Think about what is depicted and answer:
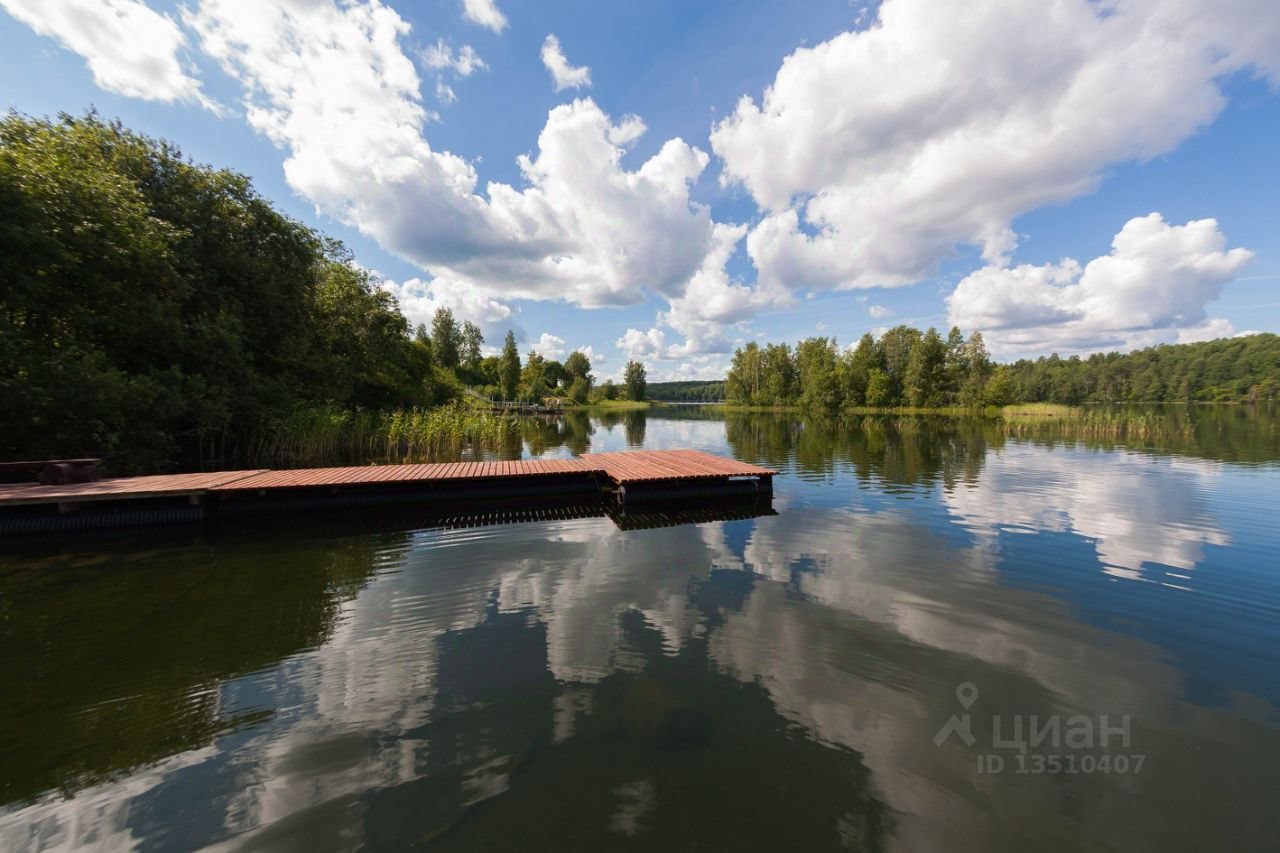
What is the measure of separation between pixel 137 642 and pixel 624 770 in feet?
22.0

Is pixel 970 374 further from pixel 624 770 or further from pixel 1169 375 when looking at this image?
pixel 1169 375

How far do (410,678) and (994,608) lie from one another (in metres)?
8.36

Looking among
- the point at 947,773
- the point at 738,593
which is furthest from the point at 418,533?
the point at 947,773

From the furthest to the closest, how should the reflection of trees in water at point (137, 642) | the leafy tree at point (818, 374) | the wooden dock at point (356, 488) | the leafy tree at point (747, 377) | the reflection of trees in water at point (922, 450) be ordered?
1. the leafy tree at point (747, 377)
2. the leafy tree at point (818, 374)
3. the reflection of trees in water at point (922, 450)
4. the wooden dock at point (356, 488)
5. the reflection of trees in water at point (137, 642)

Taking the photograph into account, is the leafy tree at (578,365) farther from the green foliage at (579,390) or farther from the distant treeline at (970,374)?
the distant treeline at (970,374)

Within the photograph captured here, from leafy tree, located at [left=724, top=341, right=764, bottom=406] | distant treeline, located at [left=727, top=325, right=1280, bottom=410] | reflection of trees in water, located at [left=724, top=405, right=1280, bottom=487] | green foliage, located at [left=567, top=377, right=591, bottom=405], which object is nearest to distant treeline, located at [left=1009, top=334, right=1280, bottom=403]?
distant treeline, located at [left=727, top=325, right=1280, bottom=410]

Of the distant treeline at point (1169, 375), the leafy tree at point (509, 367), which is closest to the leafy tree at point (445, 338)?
the leafy tree at point (509, 367)

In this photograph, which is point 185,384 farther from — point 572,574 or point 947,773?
point 947,773

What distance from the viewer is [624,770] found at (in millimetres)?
3785

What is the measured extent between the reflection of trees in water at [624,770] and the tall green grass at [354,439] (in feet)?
56.6

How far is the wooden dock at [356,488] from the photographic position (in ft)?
32.7

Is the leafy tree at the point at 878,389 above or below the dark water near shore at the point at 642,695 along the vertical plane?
above

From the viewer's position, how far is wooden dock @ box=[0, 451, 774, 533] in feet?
32.7

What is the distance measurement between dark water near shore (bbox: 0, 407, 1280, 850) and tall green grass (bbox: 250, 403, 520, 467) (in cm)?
875
